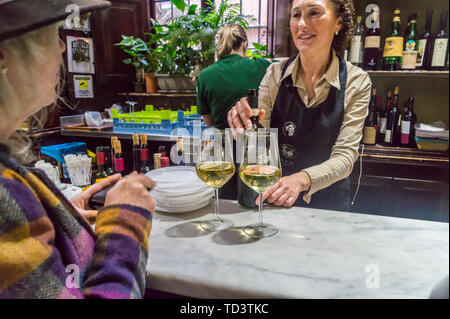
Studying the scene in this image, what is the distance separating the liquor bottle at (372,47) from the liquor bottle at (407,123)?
34cm

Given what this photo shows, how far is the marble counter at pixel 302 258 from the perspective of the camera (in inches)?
22.6

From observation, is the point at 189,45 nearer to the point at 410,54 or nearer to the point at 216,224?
the point at 410,54

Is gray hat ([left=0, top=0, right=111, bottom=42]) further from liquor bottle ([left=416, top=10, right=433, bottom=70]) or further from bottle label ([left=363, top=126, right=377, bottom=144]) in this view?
liquor bottle ([left=416, top=10, right=433, bottom=70])

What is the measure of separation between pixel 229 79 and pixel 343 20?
914mm

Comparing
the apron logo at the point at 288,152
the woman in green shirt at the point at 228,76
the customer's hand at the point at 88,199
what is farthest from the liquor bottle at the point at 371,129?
the customer's hand at the point at 88,199

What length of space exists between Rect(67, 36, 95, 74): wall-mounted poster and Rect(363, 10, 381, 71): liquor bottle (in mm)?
2546

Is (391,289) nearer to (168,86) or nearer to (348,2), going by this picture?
(348,2)

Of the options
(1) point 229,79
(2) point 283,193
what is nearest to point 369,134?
(1) point 229,79

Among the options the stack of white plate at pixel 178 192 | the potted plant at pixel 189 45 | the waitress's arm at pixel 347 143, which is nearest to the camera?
the stack of white plate at pixel 178 192

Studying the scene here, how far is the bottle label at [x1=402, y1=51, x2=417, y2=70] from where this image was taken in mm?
2094

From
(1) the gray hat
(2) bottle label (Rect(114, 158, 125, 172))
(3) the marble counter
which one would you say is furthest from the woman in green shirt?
(1) the gray hat

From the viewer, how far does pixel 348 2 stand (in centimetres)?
137

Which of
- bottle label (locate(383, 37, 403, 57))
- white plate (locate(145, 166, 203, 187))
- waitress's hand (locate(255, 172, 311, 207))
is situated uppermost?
bottle label (locate(383, 37, 403, 57))

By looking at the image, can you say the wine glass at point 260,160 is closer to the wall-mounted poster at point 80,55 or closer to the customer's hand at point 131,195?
the customer's hand at point 131,195
